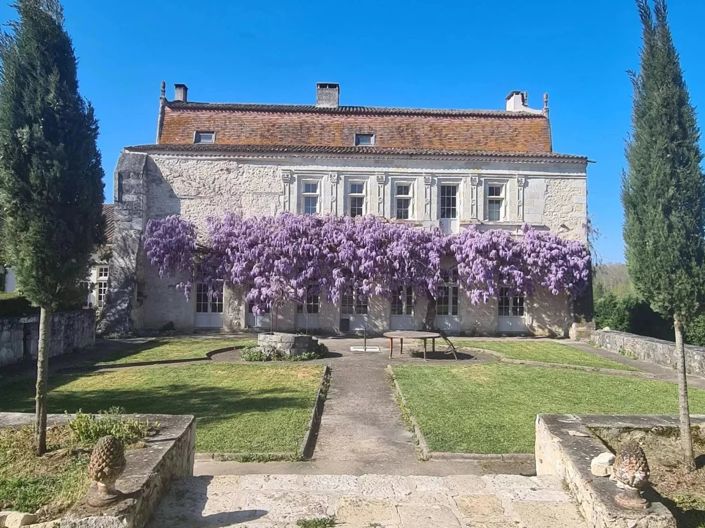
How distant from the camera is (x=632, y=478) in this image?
3861mm

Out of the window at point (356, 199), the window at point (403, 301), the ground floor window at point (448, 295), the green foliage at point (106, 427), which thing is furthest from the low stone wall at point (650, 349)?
the green foliage at point (106, 427)

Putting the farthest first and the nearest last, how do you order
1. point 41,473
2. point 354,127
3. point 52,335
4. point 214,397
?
point 354,127
point 52,335
point 214,397
point 41,473

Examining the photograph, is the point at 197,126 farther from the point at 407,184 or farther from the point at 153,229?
the point at 407,184

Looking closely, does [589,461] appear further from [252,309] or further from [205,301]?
[205,301]

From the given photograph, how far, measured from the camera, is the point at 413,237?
2234 centimetres

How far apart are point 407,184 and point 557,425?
18.4 metres

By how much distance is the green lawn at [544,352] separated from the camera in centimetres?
1495

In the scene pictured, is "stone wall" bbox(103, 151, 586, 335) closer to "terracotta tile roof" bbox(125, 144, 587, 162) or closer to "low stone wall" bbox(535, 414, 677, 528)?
"terracotta tile roof" bbox(125, 144, 587, 162)

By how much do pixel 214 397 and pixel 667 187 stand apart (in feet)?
26.0

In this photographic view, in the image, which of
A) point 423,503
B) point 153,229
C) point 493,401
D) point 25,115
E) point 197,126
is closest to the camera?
point 423,503

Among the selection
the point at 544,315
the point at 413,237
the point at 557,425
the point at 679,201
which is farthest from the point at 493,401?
the point at 544,315

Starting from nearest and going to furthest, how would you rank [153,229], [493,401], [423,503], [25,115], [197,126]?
[423,503]
[25,115]
[493,401]
[153,229]
[197,126]

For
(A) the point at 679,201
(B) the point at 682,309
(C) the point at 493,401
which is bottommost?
(C) the point at 493,401

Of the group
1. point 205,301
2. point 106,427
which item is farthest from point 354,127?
point 106,427
